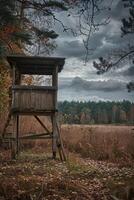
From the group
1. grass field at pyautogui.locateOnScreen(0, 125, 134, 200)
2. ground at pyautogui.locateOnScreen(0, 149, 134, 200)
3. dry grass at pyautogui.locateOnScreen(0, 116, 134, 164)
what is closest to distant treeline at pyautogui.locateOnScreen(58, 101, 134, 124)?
dry grass at pyautogui.locateOnScreen(0, 116, 134, 164)

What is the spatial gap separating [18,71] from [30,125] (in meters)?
7.05

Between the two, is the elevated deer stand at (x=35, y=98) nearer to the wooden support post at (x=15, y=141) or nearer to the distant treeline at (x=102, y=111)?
the wooden support post at (x=15, y=141)

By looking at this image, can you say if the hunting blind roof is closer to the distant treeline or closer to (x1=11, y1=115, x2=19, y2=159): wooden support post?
(x1=11, y1=115, x2=19, y2=159): wooden support post

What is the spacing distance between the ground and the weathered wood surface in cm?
317

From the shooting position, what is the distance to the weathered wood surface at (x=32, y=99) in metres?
20.6

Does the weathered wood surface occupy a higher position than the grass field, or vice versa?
the weathered wood surface

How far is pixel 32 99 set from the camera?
20703 millimetres

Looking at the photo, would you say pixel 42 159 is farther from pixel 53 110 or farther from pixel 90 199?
pixel 90 199

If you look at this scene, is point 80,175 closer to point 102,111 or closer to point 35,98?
point 35,98

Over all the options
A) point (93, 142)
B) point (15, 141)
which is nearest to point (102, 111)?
point (93, 142)

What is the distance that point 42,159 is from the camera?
2009 cm

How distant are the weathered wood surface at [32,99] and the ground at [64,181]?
317 centimetres

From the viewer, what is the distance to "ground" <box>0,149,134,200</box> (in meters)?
11.7

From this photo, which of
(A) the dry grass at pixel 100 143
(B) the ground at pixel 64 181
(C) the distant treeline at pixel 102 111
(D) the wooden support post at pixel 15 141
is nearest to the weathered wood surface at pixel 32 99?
(D) the wooden support post at pixel 15 141
